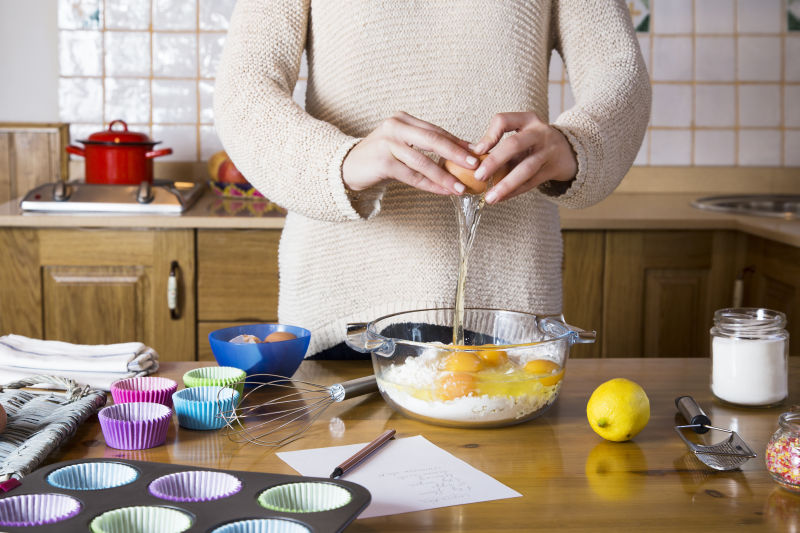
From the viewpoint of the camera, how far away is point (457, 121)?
3.98 feet

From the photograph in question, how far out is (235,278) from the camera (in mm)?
2205

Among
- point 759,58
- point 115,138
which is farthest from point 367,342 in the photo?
point 759,58

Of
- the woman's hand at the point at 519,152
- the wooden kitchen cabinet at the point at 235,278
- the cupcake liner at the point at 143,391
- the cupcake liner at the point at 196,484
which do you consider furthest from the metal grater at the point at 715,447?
the wooden kitchen cabinet at the point at 235,278

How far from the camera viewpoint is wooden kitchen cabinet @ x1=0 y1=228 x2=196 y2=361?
7.18 feet

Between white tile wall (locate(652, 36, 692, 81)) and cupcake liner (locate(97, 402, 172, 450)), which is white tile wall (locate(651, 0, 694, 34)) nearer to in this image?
white tile wall (locate(652, 36, 692, 81))

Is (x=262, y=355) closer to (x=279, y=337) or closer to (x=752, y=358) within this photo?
(x=279, y=337)

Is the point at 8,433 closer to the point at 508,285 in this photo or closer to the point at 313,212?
the point at 313,212

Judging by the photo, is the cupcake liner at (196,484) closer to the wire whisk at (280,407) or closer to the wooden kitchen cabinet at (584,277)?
the wire whisk at (280,407)

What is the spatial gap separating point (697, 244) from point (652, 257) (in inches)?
4.7

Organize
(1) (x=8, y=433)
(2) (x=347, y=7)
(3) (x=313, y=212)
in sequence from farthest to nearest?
(2) (x=347, y=7) < (3) (x=313, y=212) < (1) (x=8, y=433)

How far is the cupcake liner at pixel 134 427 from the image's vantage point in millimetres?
818

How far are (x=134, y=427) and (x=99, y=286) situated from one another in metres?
1.49

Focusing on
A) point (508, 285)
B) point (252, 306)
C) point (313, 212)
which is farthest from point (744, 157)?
point (313, 212)

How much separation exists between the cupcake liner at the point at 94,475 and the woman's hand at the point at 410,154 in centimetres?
42
